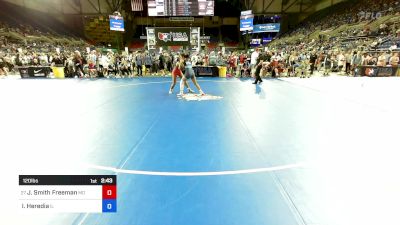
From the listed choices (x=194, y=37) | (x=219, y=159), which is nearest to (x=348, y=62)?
(x=194, y=37)

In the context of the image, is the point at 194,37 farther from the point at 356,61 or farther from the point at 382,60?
the point at 382,60

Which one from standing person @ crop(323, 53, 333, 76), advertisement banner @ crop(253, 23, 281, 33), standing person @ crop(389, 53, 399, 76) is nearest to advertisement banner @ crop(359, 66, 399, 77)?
standing person @ crop(389, 53, 399, 76)

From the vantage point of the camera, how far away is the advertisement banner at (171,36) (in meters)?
20.7

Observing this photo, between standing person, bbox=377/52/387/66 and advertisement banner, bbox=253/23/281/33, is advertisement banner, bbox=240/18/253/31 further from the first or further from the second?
standing person, bbox=377/52/387/66

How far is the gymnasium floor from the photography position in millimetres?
2803

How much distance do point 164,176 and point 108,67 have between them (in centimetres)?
1568

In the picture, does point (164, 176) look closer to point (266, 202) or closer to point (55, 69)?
point (266, 202)

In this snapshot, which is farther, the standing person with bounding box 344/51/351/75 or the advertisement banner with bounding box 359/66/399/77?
the standing person with bounding box 344/51/351/75

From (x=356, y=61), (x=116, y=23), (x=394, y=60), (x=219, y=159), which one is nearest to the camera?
(x=219, y=159)
